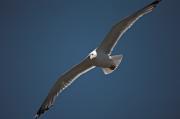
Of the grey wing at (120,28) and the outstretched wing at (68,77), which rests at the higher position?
the grey wing at (120,28)

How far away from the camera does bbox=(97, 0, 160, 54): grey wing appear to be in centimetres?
805

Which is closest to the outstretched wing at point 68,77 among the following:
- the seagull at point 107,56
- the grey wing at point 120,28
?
the seagull at point 107,56

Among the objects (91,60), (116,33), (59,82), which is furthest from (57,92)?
(116,33)

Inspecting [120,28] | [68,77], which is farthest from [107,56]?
[68,77]

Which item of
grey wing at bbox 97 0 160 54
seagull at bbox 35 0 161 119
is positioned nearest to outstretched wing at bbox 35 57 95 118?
seagull at bbox 35 0 161 119

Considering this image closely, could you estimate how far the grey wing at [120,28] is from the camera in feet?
26.4

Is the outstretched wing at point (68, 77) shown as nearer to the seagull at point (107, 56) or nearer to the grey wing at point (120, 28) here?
the seagull at point (107, 56)

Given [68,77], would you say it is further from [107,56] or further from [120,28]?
[120,28]

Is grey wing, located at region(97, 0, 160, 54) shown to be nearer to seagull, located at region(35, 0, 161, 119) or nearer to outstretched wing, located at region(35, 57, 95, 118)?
seagull, located at region(35, 0, 161, 119)

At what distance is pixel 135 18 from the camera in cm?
809

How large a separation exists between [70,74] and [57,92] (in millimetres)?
338

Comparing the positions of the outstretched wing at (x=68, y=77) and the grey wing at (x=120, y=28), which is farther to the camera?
the outstretched wing at (x=68, y=77)

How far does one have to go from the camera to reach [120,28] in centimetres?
823

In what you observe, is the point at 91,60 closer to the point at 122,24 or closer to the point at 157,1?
the point at 122,24
